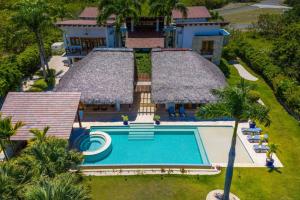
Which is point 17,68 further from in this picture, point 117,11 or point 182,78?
point 182,78

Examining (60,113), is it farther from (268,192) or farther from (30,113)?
(268,192)

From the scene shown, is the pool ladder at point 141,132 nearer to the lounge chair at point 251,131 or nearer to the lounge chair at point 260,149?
the lounge chair at point 251,131

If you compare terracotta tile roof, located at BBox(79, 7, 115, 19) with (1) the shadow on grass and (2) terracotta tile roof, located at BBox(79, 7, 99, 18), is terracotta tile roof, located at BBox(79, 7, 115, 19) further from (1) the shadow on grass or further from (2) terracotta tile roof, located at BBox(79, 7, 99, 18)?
(1) the shadow on grass

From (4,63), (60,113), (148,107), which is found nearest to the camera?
(60,113)

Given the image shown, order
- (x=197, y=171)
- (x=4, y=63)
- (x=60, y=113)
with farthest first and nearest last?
(x=4, y=63) < (x=60, y=113) < (x=197, y=171)

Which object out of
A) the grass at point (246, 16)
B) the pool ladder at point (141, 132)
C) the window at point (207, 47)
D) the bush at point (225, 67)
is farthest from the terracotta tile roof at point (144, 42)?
the grass at point (246, 16)

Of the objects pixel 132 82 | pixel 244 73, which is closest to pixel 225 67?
pixel 244 73

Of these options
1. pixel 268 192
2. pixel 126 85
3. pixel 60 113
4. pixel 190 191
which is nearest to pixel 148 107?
pixel 126 85
